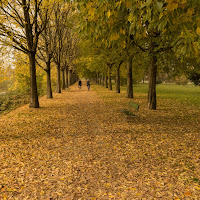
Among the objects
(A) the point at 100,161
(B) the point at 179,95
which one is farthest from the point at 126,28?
(B) the point at 179,95

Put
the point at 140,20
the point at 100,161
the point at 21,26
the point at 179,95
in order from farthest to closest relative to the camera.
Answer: the point at 179,95 < the point at 21,26 < the point at 100,161 < the point at 140,20

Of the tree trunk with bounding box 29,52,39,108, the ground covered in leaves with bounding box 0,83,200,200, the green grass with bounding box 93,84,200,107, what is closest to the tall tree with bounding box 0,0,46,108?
the tree trunk with bounding box 29,52,39,108

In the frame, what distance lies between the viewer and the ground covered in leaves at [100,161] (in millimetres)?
3922

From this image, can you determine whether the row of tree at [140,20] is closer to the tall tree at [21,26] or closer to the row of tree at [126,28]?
the row of tree at [126,28]

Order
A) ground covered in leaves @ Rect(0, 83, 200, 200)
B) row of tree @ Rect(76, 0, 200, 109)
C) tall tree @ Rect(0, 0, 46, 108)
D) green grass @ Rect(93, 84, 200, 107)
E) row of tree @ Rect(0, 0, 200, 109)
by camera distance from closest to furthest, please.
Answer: ground covered in leaves @ Rect(0, 83, 200, 200)
row of tree @ Rect(76, 0, 200, 109)
row of tree @ Rect(0, 0, 200, 109)
tall tree @ Rect(0, 0, 46, 108)
green grass @ Rect(93, 84, 200, 107)

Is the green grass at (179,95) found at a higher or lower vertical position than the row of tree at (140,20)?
lower

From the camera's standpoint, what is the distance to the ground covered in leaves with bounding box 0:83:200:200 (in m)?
3.92

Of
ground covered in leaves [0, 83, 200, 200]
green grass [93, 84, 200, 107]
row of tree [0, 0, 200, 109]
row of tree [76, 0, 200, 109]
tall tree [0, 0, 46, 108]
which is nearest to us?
ground covered in leaves [0, 83, 200, 200]

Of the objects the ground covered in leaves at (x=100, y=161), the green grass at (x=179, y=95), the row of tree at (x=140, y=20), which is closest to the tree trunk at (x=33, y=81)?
the ground covered in leaves at (x=100, y=161)

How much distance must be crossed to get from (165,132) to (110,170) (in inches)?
161

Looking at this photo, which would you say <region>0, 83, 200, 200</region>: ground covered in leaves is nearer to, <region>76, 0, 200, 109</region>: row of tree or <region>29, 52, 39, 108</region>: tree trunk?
<region>76, 0, 200, 109</region>: row of tree

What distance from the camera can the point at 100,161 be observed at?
5301mm

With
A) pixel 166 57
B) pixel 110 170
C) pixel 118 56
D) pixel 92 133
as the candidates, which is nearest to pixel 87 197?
pixel 110 170

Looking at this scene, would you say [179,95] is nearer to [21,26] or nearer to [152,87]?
[152,87]
